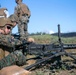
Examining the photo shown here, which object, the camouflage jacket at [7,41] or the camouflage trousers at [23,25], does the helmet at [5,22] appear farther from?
the camouflage trousers at [23,25]

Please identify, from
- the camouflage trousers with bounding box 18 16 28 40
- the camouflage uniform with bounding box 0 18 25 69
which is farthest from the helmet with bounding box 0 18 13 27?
the camouflage trousers with bounding box 18 16 28 40

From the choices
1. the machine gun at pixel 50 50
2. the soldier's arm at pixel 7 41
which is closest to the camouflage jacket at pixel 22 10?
the machine gun at pixel 50 50

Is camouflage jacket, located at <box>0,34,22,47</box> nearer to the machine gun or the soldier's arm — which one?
the soldier's arm

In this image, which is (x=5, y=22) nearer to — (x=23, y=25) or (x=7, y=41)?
(x=7, y=41)

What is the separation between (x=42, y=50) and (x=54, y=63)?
0.56 m

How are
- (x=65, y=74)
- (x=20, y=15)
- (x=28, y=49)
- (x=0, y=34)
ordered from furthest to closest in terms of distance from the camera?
(x=20, y=15) < (x=28, y=49) < (x=65, y=74) < (x=0, y=34)

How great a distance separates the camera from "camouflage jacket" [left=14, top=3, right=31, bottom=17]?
1300 centimetres

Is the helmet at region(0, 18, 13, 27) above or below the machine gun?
above

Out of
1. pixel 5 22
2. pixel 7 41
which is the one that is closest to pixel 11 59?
pixel 7 41

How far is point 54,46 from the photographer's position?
8195 mm

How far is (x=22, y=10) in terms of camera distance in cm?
1300

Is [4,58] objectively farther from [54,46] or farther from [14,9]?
[14,9]

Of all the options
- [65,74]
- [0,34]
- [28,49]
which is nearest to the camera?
[0,34]

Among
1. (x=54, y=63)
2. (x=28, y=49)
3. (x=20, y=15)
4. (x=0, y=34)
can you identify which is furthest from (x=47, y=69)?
(x=20, y=15)
